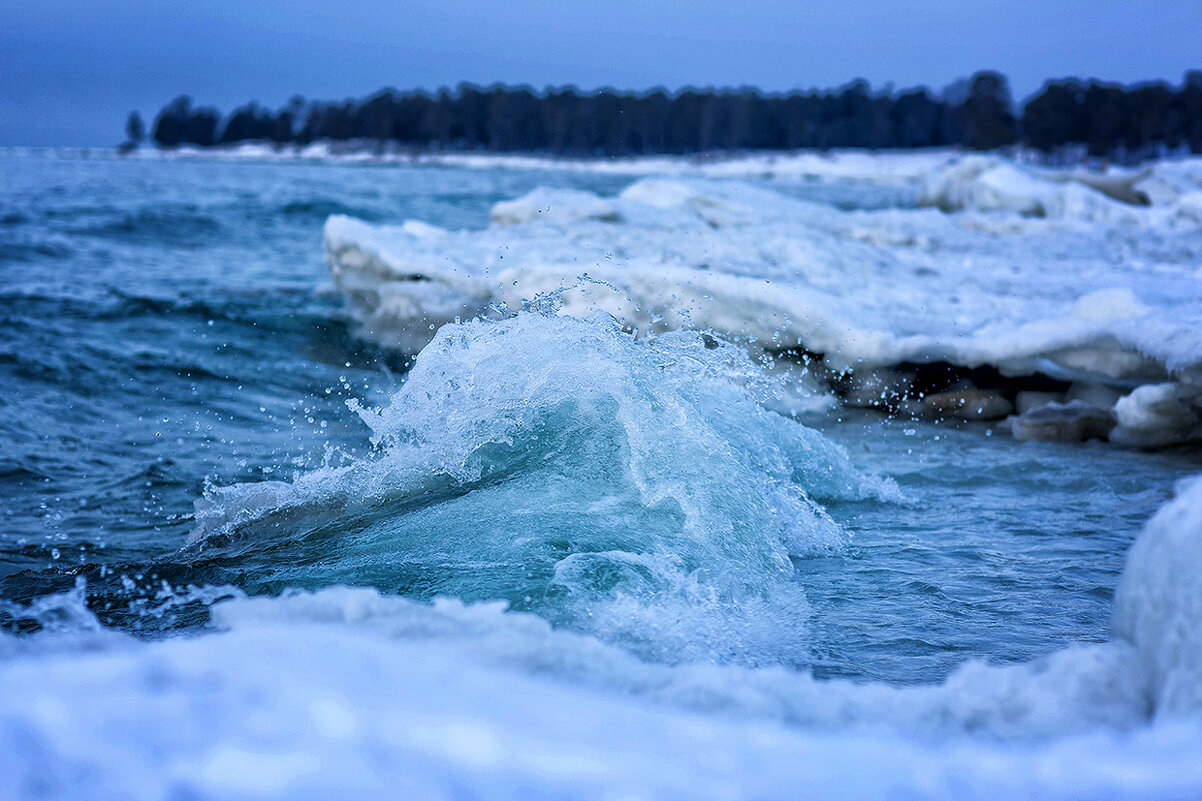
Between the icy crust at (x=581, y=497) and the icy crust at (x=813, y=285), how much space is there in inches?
Result: 20.9

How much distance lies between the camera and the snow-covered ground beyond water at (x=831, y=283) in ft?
18.4

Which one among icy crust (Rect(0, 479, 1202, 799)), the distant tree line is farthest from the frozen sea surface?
the distant tree line

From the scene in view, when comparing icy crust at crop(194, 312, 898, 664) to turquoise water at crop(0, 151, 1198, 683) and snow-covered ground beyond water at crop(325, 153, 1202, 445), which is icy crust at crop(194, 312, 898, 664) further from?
snow-covered ground beyond water at crop(325, 153, 1202, 445)

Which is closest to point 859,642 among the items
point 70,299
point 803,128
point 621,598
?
point 621,598

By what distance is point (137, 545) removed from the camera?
3482mm

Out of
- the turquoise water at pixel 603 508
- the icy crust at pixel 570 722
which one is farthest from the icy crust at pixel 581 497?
the icy crust at pixel 570 722

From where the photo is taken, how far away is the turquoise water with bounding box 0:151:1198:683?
2.62 metres

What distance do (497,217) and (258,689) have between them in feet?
34.2

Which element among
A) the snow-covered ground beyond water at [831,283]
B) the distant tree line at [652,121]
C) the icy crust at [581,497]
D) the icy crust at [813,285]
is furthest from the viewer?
the distant tree line at [652,121]

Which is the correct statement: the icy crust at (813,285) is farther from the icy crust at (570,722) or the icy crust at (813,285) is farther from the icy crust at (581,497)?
the icy crust at (570,722)

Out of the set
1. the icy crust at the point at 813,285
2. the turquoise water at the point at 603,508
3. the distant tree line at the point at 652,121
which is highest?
the distant tree line at the point at 652,121

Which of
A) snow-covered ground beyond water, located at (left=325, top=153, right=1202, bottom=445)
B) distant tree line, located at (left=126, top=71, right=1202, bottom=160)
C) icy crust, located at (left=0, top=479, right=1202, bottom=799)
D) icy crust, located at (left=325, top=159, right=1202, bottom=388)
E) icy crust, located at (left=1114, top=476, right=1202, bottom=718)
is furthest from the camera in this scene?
distant tree line, located at (left=126, top=71, right=1202, bottom=160)

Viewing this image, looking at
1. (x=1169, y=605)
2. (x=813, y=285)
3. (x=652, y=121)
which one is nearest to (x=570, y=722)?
(x=1169, y=605)

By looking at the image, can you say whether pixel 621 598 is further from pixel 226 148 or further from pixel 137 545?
pixel 226 148
